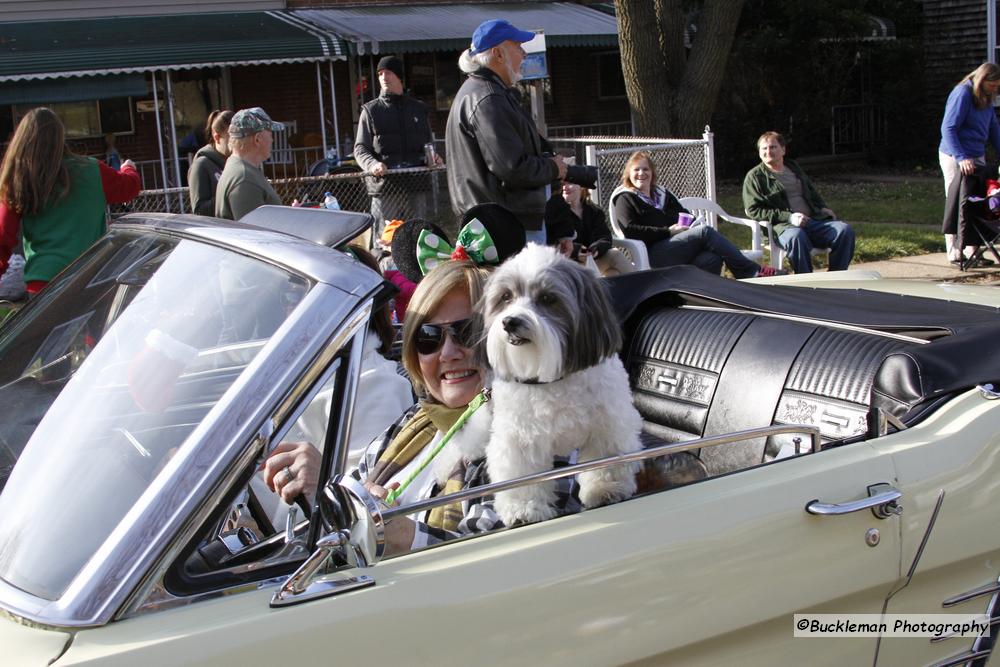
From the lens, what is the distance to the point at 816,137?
875 inches

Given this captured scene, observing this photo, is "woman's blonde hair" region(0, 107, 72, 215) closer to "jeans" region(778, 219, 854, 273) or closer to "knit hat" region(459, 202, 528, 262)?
"knit hat" region(459, 202, 528, 262)

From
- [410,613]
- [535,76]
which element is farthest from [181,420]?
[535,76]

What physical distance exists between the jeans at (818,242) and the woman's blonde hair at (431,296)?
6.76m

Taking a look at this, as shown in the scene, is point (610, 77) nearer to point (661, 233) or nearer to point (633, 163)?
point (633, 163)

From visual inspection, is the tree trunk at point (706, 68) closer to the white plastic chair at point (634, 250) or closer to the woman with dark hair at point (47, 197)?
the white plastic chair at point (634, 250)

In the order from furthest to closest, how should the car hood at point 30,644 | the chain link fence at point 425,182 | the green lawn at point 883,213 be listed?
1. the green lawn at point 883,213
2. the chain link fence at point 425,182
3. the car hood at point 30,644

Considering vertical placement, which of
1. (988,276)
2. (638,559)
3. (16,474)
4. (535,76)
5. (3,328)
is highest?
(535,76)

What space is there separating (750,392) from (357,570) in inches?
59.9

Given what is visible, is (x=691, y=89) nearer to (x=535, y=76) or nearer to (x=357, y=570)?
(x=535, y=76)

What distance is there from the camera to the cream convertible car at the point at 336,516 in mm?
1688

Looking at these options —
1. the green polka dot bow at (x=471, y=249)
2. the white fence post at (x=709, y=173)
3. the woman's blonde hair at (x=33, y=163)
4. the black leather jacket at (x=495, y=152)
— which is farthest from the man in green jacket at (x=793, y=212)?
the green polka dot bow at (x=471, y=249)

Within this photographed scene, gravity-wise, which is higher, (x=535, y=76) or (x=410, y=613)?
(x=535, y=76)

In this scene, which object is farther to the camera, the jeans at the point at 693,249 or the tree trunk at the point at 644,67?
the tree trunk at the point at 644,67

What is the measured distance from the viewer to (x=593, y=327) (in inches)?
96.7
